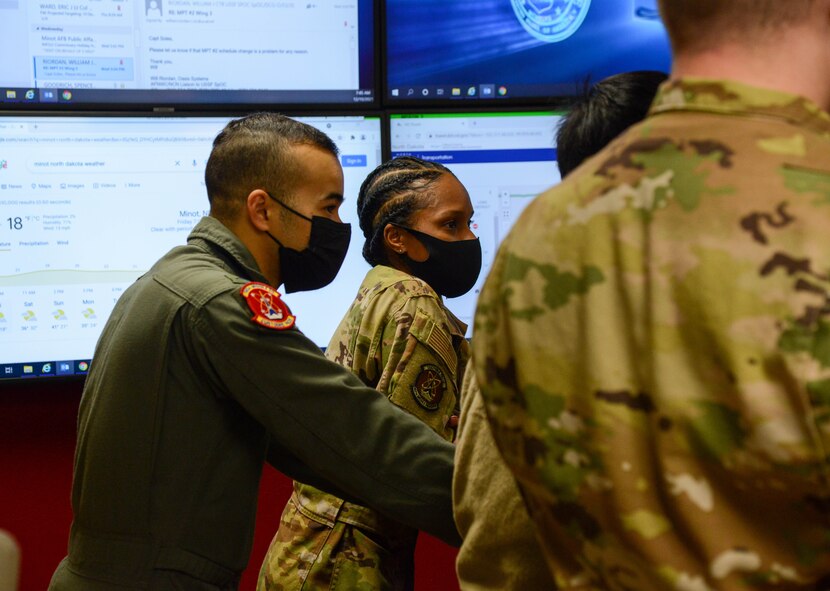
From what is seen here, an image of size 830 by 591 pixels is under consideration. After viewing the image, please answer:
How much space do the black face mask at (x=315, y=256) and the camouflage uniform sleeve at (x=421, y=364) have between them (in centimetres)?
19

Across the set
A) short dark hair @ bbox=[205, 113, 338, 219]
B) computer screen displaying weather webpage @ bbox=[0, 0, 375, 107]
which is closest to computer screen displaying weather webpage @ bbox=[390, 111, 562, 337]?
computer screen displaying weather webpage @ bbox=[0, 0, 375, 107]

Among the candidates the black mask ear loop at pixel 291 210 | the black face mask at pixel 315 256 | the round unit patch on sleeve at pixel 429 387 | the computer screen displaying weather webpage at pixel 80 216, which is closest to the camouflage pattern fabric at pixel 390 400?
the round unit patch on sleeve at pixel 429 387

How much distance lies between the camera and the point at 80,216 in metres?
2.69

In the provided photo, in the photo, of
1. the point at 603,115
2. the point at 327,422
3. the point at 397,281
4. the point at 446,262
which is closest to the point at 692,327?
the point at 603,115

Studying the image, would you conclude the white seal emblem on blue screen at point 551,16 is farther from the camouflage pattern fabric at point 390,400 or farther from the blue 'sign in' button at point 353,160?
the camouflage pattern fabric at point 390,400

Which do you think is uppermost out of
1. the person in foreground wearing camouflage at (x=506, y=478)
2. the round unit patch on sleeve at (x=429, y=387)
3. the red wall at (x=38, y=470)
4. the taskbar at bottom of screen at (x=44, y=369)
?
the person in foreground wearing camouflage at (x=506, y=478)

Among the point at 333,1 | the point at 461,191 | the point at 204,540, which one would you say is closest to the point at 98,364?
the point at 204,540

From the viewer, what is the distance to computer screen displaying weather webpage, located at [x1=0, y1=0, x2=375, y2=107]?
8.75ft

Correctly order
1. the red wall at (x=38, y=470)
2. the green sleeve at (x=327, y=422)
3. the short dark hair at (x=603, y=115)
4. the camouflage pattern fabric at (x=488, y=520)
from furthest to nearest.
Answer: the red wall at (x=38, y=470) → the green sleeve at (x=327, y=422) → the short dark hair at (x=603, y=115) → the camouflage pattern fabric at (x=488, y=520)

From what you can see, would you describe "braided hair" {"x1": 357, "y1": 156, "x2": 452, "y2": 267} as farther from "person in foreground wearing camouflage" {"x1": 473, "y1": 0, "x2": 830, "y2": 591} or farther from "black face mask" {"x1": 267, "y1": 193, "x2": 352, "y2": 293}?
"person in foreground wearing camouflage" {"x1": 473, "y1": 0, "x2": 830, "y2": 591}

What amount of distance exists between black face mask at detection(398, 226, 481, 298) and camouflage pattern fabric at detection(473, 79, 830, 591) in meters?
1.38

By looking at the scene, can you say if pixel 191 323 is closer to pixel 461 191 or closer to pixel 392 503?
pixel 392 503

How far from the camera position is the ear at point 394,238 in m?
2.25

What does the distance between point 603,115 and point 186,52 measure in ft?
6.17
